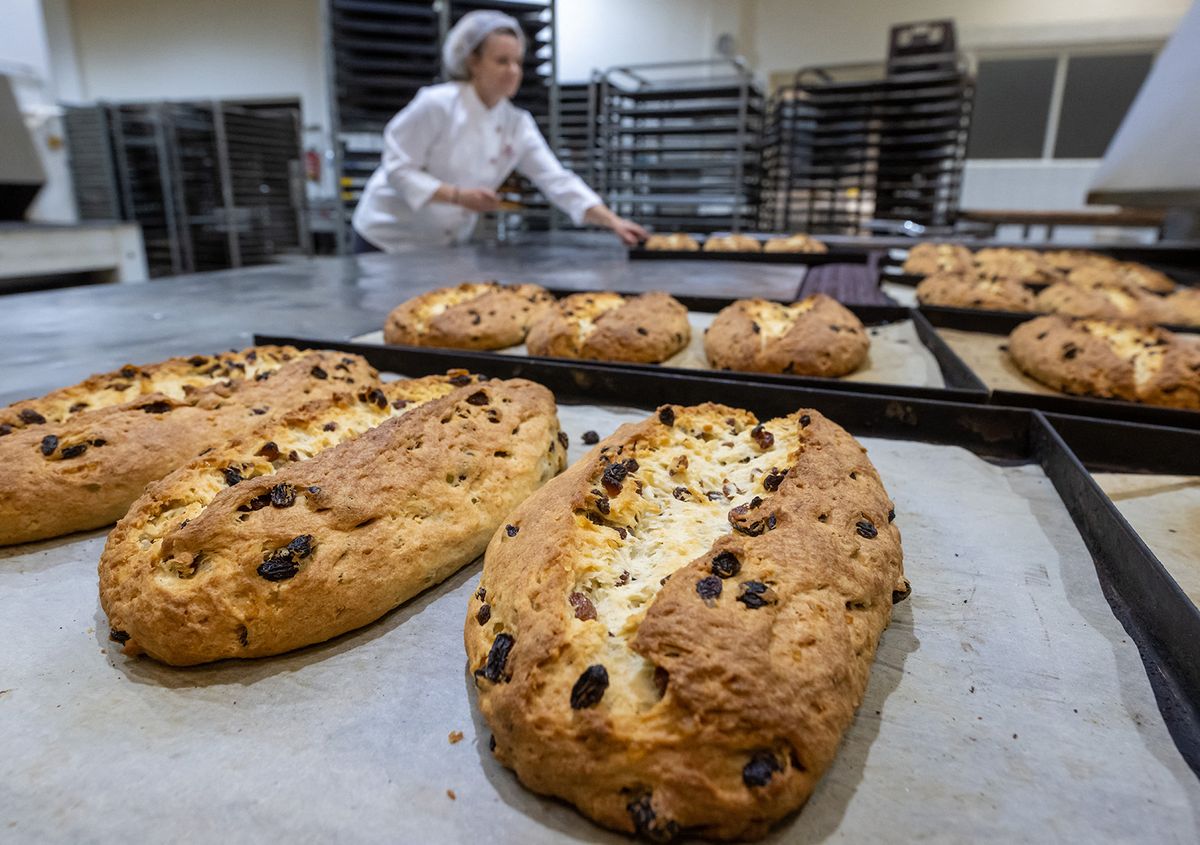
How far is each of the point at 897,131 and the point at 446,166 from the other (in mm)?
4967

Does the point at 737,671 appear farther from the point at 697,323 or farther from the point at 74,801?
the point at 697,323

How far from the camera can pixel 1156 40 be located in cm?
906

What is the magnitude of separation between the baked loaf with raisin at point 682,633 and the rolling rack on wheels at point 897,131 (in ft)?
20.8

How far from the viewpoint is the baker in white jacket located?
4289mm

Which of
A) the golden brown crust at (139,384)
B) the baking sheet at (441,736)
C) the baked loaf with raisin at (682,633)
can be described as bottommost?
the baking sheet at (441,736)

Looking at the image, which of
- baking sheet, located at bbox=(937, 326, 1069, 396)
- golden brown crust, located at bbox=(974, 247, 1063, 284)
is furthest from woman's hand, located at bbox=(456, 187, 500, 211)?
golden brown crust, located at bbox=(974, 247, 1063, 284)

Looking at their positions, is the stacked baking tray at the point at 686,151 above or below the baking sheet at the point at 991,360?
above

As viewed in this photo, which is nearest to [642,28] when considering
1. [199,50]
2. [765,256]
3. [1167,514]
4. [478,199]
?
[765,256]

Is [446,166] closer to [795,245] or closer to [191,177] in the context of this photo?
[795,245]

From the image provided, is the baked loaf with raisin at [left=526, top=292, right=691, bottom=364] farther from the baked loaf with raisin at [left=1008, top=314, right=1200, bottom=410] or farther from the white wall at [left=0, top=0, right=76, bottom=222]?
the white wall at [left=0, top=0, right=76, bottom=222]

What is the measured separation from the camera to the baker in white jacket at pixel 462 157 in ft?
14.1

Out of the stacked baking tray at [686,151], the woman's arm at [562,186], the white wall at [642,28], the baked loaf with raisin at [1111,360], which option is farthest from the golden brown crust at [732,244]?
the white wall at [642,28]

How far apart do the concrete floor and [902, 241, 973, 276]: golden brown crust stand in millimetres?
657

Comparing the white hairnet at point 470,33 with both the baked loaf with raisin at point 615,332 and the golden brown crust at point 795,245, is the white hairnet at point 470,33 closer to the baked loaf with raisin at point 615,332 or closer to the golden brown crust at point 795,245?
the golden brown crust at point 795,245
